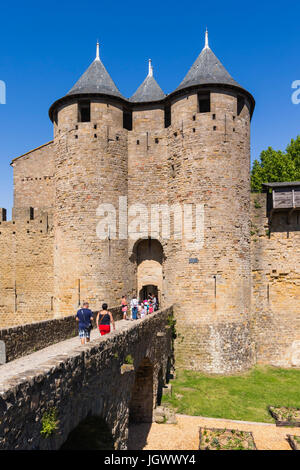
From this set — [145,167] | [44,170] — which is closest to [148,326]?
[145,167]

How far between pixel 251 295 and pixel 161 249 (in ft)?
15.6

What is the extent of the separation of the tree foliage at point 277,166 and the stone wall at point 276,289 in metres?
8.19

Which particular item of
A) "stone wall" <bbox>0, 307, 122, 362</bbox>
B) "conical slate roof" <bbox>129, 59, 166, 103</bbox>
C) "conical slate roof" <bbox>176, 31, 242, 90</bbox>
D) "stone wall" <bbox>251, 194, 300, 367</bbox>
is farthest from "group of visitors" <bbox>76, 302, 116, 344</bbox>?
"conical slate roof" <bbox>129, 59, 166, 103</bbox>

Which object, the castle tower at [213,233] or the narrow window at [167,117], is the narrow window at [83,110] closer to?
the narrow window at [167,117]

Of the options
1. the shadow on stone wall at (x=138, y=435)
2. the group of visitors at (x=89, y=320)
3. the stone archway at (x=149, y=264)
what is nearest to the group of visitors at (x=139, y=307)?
the stone archway at (x=149, y=264)

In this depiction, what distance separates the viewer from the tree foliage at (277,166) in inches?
974

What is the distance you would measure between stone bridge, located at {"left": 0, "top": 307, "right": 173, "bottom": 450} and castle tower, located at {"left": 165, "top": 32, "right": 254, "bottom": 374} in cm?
514

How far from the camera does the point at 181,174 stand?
1691cm

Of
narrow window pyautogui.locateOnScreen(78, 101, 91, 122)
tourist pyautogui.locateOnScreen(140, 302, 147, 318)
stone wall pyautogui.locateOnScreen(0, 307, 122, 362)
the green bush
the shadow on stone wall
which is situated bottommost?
the shadow on stone wall

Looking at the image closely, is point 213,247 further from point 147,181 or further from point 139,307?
point 147,181

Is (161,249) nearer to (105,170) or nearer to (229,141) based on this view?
(105,170)

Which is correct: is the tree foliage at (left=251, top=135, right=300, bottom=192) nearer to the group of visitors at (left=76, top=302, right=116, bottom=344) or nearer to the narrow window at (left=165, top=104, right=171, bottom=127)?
the narrow window at (left=165, top=104, right=171, bottom=127)

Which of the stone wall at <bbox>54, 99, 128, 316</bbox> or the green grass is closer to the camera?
the green grass

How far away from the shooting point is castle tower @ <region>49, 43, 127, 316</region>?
55.0ft
